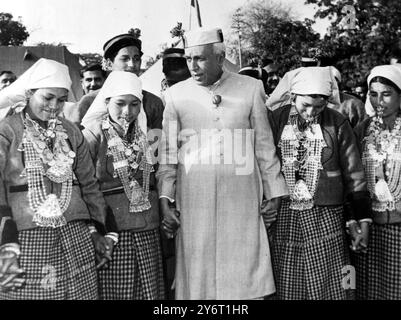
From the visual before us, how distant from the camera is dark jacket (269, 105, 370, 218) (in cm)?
330

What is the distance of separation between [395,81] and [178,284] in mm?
1933

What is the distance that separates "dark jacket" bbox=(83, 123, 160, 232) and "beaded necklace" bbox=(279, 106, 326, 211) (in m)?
0.95

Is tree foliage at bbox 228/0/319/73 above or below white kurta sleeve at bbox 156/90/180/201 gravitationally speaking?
above

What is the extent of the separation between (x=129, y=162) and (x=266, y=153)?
87cm

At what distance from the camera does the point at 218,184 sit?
129 inches

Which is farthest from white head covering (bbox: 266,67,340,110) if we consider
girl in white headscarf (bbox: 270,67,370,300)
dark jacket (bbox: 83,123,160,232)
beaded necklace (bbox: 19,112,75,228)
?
beaded necklace (bbox: 19,112,75,228)

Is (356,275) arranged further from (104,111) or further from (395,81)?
(104,111)

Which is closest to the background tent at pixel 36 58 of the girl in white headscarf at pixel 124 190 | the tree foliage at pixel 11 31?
the tree foliage at pixel 11 31

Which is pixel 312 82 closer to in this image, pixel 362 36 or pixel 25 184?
pixel 25 184

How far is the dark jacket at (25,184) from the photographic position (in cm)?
284

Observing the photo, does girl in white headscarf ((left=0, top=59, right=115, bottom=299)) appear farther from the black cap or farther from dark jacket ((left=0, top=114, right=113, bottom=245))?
the black cap

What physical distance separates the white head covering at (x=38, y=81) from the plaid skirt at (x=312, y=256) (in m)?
1.62
